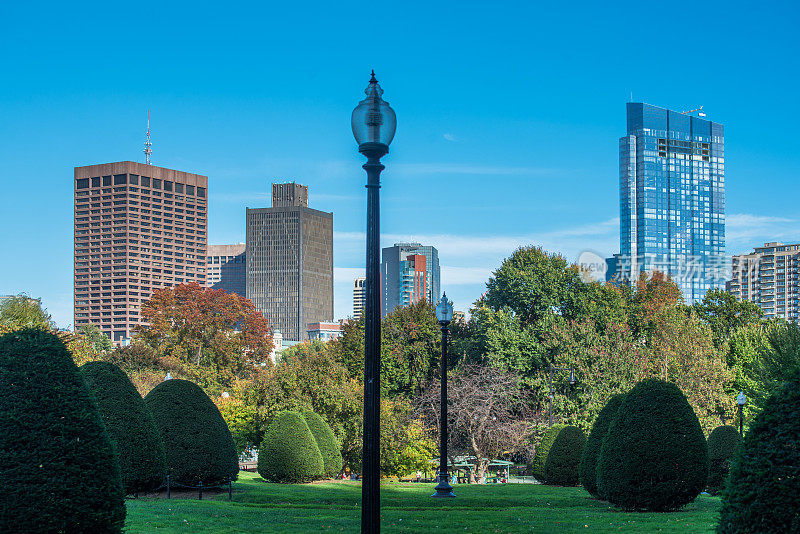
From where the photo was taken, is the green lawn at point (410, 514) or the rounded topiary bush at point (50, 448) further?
the green lawn at point (410, 514)

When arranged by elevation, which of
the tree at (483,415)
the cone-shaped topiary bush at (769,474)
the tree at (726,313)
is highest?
the tree at (726,313)

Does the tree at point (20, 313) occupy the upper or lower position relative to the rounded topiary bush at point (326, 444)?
upper

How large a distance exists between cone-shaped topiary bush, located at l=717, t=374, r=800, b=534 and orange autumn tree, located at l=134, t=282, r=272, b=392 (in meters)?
64.0

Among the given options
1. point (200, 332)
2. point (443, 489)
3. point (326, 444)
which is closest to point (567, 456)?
point (443, 489)

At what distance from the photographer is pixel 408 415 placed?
45.8 m

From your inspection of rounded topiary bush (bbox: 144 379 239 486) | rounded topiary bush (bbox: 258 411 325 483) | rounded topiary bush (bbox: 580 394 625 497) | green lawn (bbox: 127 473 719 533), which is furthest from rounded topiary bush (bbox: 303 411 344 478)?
rounded topiary bush (bbox: 580 394 625 497)

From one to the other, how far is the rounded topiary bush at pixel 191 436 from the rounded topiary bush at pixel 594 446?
1086 centimetres

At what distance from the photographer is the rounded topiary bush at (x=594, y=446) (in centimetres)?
2255

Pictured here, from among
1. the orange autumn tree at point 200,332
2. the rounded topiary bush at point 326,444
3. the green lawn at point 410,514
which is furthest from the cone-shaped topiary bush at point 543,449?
the orange autumn tree at point 200,332

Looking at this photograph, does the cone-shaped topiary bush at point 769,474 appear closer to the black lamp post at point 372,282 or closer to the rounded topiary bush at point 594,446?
the black lamp post at point 372,282

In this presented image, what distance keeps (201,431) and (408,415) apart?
22991 mm

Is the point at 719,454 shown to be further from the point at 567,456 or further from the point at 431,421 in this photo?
the point at 431,421

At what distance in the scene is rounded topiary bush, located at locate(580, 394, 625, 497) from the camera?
74.0 feet

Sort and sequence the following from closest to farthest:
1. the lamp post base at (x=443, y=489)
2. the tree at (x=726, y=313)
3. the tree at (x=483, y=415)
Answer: the lamp post base at (x=443, y=489), the tree at (x=483, y=415), the tree at (x=726, y=313)
